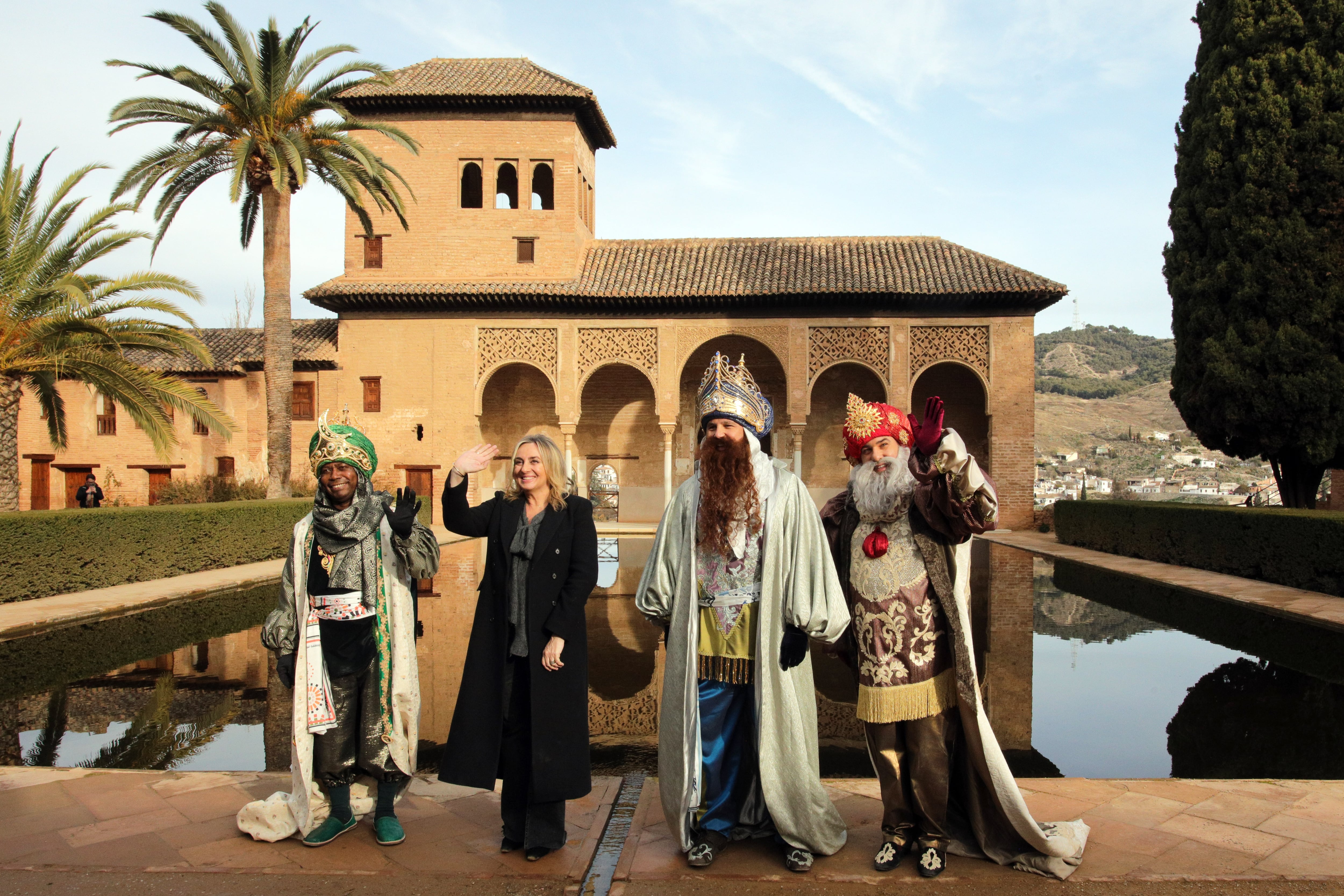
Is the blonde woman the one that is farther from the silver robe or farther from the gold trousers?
the gold trousers

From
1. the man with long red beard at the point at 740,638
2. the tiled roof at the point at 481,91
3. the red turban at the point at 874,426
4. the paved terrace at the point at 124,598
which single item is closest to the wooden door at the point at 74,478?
the tiled roof at the point at 481,91

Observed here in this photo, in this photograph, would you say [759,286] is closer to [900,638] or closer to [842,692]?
[842,692]

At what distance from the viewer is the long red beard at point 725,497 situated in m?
3.11

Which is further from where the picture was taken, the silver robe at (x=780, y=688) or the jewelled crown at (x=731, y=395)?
the jewelled crown at (x=731, y=395)

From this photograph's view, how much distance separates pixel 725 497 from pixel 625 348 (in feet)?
61.9

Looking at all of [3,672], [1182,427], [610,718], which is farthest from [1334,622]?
[1182,427]

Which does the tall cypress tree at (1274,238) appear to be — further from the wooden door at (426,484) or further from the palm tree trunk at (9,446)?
the palm tree trunk at (9,446)

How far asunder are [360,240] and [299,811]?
21.1 meters

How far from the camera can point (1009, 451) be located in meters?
20.8

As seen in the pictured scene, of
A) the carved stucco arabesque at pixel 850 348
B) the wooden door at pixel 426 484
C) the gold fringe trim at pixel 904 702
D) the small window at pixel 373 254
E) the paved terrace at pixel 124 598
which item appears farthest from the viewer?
the small window at pixel 373 254

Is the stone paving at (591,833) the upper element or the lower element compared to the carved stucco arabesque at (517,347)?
lower

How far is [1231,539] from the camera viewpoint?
11414 millimetres

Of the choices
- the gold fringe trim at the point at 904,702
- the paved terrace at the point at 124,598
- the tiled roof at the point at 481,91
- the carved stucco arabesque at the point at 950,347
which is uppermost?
the tiled roof at the point at 481,91

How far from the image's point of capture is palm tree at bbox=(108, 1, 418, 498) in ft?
47.4
